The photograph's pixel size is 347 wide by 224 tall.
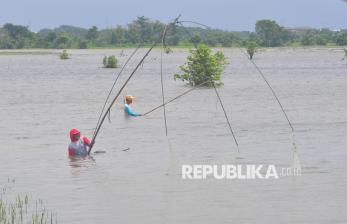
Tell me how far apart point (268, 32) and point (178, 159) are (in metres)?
104

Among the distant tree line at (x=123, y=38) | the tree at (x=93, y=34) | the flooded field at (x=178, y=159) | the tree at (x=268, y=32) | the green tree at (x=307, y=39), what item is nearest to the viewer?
the flooded field at (x=178, y=159)

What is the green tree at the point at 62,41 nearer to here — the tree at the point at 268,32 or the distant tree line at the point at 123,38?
the distant tree line at the point at 123,38

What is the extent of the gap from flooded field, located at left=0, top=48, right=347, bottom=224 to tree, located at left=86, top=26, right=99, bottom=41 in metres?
101

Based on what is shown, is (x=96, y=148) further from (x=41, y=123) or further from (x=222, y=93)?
(x=222, y=93)

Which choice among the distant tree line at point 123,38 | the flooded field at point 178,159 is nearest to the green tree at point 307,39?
the distant tree line at point 123,38

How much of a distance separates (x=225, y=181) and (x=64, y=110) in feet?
53.3

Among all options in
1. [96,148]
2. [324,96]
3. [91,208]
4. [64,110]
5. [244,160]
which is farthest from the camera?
[324,96]

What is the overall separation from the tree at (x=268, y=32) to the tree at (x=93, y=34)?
2691cm

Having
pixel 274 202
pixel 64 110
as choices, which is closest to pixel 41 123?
pixel 64 110

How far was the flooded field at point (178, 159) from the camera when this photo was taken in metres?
11.4

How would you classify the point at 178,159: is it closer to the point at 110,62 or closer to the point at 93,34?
the point at 110,62

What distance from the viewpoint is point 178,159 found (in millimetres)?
16281

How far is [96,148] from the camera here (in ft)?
59.9

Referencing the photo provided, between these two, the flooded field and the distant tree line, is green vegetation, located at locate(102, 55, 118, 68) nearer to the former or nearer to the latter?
the flooded field
